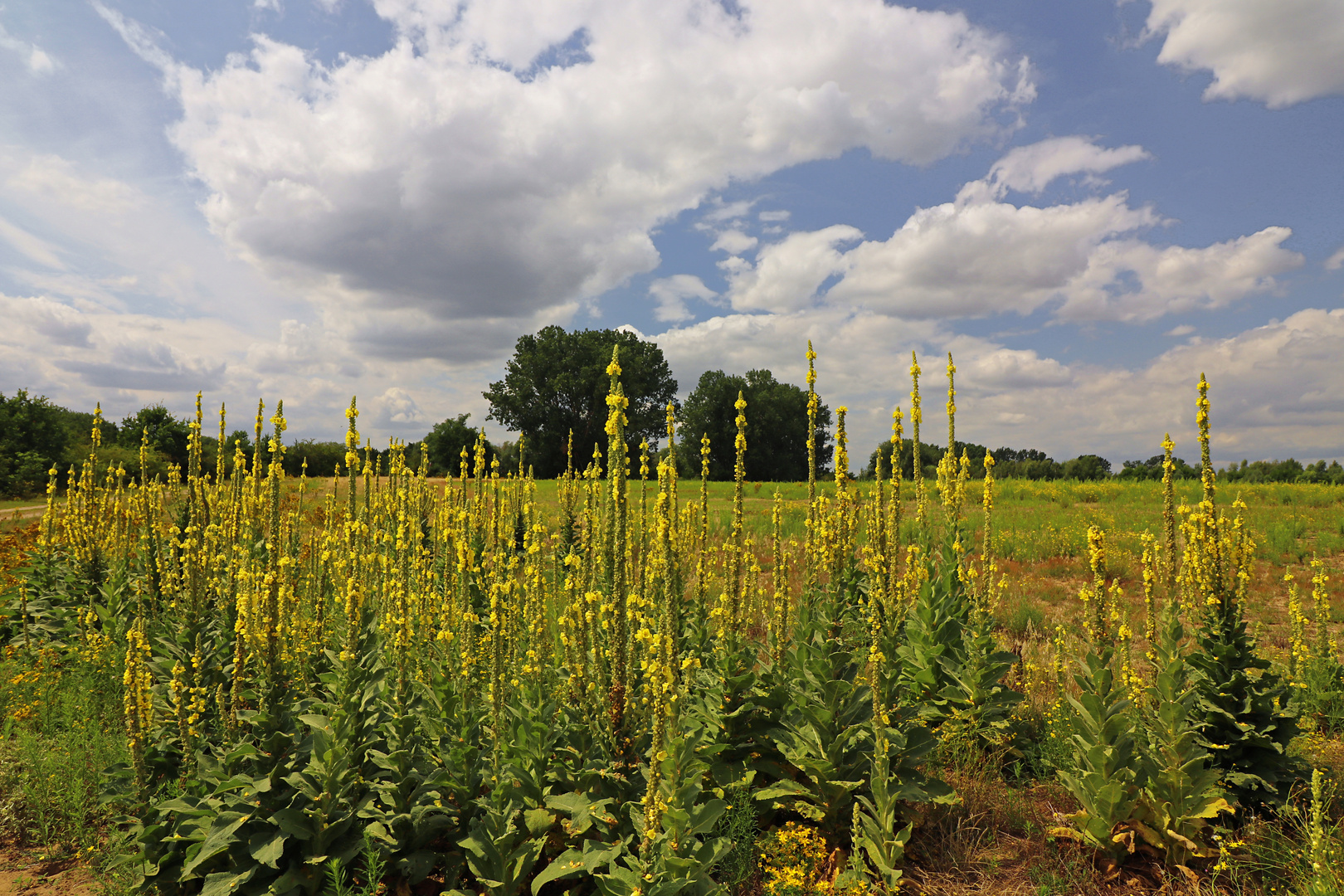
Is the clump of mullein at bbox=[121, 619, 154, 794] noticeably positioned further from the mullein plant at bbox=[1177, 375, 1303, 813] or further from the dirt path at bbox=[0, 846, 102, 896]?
the mullein plant at bbox=[1177, 375, 1303, 813]

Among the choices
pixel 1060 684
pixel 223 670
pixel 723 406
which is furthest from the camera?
pixel 723 406

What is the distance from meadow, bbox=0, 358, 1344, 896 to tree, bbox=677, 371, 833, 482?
5085 cm

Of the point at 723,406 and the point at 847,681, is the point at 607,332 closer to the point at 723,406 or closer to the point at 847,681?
the point at 723,406

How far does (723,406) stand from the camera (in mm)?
61531

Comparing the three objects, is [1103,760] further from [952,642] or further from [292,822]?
[292,822]

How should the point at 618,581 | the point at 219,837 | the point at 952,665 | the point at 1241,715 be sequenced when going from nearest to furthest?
1. the point at 219,837
2. the point at 618,581
3. the point at 1241,715
4. the point at 952,665

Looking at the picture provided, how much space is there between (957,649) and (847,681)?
2115 millimetres

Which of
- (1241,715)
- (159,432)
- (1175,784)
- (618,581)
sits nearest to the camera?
(618,581)

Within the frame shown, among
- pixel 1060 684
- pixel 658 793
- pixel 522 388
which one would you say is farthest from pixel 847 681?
pixel 522 388

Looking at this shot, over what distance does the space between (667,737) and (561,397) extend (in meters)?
55.4

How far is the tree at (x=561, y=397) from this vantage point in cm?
5538

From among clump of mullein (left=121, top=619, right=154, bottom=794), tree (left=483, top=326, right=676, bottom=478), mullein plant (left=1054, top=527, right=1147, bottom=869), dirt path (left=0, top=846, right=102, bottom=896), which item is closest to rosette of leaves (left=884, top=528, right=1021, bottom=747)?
mullein plant (left=1054, top=527, right=1147, bottom=869)

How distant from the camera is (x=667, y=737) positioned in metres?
3.58

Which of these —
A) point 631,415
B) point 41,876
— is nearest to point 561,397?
point 631,415
